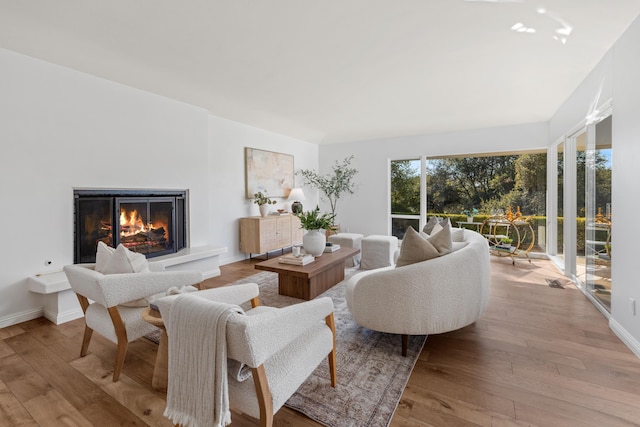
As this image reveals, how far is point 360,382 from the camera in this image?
1870mm

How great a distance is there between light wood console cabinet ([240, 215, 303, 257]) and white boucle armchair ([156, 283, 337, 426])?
11.5 ft

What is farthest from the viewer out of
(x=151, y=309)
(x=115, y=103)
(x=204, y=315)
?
(x=115, y=103)

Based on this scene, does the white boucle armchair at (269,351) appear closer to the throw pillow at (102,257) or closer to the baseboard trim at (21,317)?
the throw pillow at (102,257)

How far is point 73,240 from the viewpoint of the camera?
Answer: 318 centimetres

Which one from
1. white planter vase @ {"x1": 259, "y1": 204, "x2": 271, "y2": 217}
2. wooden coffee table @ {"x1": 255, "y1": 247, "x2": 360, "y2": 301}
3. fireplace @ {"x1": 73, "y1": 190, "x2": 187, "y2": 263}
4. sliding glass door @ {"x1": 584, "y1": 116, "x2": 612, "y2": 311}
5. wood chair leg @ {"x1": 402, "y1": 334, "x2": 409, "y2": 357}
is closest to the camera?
wood chair leg @ {"x1": 402, "y1": 334, "x2": 409, "y2": 357}

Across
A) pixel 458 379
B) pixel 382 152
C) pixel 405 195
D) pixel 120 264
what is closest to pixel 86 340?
pixel 120 264

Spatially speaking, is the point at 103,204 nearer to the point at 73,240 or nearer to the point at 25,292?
the point at 73,240

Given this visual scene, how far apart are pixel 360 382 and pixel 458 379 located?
629 millimetres

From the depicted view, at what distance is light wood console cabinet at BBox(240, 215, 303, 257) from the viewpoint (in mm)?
5133

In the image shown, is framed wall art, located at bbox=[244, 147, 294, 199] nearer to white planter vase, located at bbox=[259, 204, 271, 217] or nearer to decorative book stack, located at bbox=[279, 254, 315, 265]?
white planter vase, located at bbox=[259, 204, 271, 217]

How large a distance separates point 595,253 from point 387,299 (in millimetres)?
2818

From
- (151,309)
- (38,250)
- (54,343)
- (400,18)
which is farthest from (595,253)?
(38,250)

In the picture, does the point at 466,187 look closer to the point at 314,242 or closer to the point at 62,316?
the point at 314,242

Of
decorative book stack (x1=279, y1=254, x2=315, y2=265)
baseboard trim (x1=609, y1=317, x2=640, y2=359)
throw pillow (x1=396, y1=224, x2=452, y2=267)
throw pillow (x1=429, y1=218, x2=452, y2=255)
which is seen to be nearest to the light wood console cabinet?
decorative book stack (x1=279, y1=254, x2=315, y2=265)
